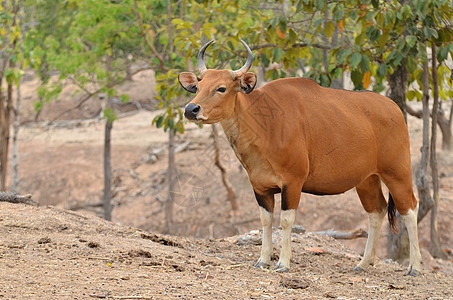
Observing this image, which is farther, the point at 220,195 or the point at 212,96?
the point at 220,195

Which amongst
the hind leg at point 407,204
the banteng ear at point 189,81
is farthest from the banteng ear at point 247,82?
the hind leg at point 407,204

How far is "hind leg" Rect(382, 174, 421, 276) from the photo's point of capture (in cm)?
716

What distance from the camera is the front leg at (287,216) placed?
6.42 m

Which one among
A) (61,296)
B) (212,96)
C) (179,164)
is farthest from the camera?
(179,164)

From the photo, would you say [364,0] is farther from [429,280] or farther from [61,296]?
[61,296]

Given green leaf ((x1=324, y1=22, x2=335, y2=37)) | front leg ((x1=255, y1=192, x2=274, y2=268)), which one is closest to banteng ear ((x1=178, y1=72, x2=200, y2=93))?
front leg ((x1=255, y1=192, x2=274, y2=268))

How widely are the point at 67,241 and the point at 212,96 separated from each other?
2005 millimetres

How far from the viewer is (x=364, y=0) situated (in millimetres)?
8492

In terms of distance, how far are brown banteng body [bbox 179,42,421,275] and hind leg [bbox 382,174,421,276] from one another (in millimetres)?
11

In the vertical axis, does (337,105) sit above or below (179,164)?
above

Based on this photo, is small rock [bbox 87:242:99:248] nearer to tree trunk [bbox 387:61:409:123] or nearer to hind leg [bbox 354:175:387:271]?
hind leg [bbox 354:175:387:271]

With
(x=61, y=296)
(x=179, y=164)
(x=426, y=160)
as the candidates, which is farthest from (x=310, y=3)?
(x=179, y=164)

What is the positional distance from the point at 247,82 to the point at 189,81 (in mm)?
703

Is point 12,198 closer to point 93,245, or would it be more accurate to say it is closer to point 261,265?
point 93,245
